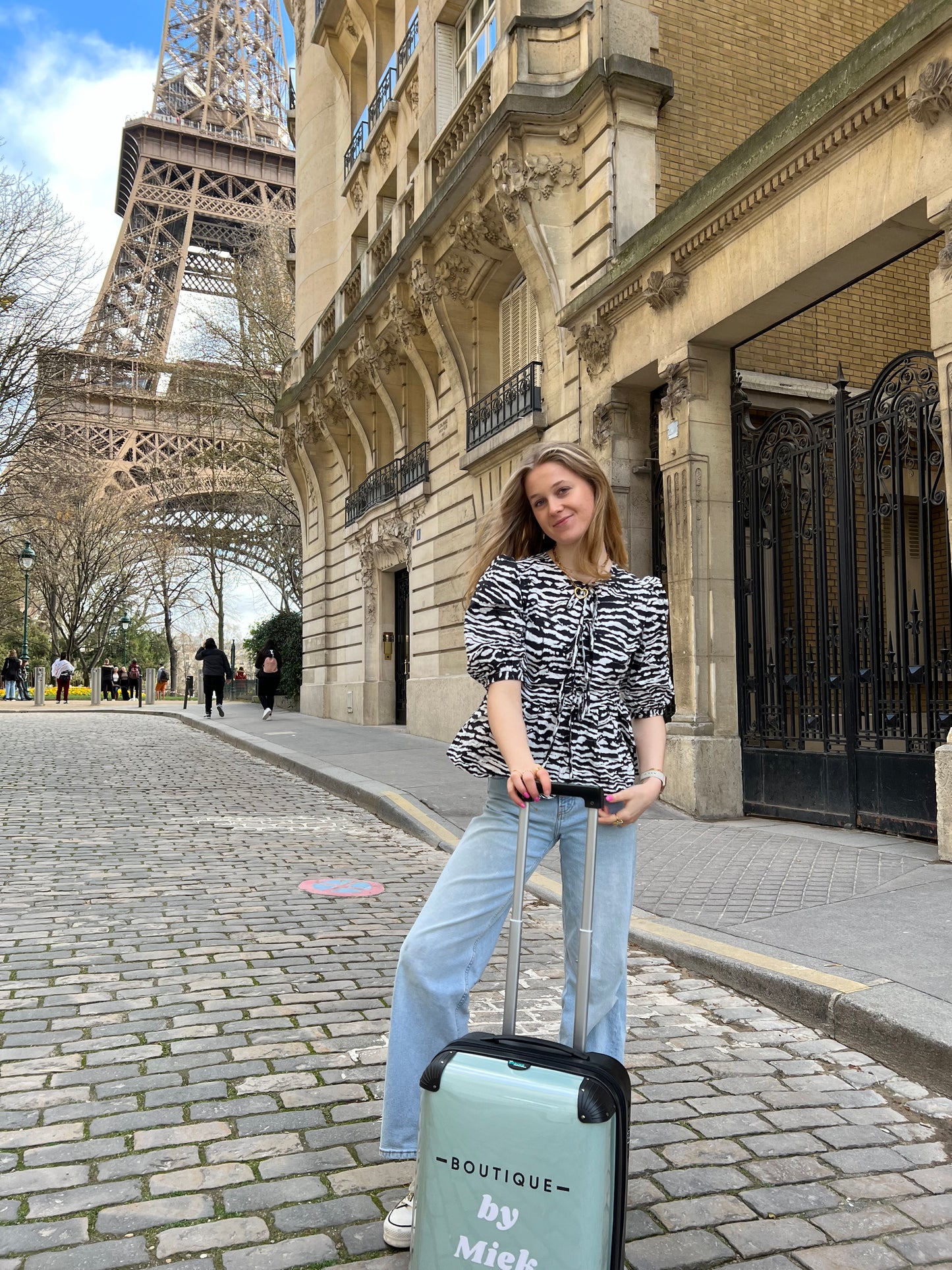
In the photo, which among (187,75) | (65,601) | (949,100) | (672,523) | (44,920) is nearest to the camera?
(44,920)

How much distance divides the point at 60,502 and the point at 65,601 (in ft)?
46.8

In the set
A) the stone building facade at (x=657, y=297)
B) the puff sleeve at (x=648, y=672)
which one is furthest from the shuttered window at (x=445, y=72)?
the puff sleeve at (x=648, y=672)

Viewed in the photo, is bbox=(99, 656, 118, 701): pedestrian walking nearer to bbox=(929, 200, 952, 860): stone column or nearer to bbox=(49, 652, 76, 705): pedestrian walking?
bbox=(49, 652, 76, 705): pedestrian walking

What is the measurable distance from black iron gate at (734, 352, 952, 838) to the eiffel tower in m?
49.2

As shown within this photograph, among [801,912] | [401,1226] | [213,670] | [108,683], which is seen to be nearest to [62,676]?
[108,683]

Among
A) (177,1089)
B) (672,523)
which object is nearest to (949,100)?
(672,523)

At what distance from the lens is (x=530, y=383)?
1276 centimetres

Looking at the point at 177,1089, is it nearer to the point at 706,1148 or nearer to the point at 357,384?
the point at 706,1148

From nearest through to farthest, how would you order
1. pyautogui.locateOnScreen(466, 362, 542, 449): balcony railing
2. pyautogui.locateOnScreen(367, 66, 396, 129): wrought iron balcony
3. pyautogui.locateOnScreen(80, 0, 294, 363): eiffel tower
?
pyautogui.locateOnScreen(466, 362, 542, 449): balcony railing
pyautogui.locateOnScreen(367, 66, 396, 129): wrought iron balcony
pyautogui.locateOnScreen(80, 0, 294, 363): eiffel tower

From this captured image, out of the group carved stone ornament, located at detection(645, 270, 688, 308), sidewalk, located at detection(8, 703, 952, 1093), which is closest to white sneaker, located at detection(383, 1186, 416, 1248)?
sidewalk, located at detection(8, 703, 952, 1093)

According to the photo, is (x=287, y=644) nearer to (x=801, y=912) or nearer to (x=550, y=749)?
(x=801, y=912)

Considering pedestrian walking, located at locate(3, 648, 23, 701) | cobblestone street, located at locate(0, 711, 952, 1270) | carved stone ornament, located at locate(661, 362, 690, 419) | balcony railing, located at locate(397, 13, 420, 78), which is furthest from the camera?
pedestrian walking, located at locate(3, 648, 23, 701)

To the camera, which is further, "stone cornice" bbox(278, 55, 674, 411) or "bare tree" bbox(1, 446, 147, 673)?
"bare tree" bbox(1, 446, 147, 673)

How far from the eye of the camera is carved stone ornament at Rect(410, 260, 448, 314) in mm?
15336
